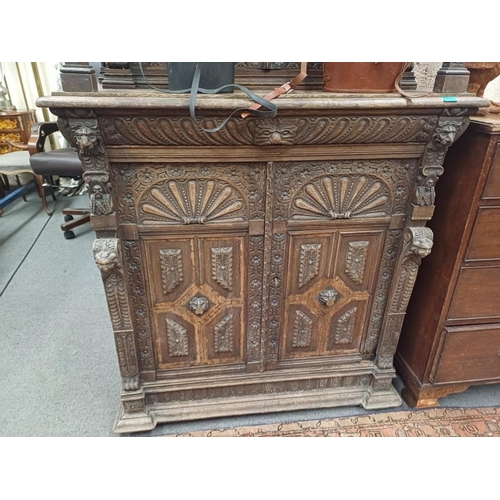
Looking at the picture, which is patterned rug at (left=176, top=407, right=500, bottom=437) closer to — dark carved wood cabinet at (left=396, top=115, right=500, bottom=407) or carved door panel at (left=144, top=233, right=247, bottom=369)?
dark carved wood cabinet at (left=396, top=115, right=500, bottom=407)

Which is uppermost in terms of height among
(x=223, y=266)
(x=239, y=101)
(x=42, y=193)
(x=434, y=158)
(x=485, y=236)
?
(x=239, y=101)

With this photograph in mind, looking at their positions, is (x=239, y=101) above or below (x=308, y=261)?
above

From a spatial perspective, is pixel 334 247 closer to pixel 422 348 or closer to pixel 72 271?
pixel 422 348

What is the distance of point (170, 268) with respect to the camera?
119 cm

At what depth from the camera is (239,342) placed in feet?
4.48

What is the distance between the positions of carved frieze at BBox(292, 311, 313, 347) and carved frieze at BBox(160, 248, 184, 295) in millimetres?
459

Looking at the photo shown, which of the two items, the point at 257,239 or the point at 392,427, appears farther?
the point at 392,427

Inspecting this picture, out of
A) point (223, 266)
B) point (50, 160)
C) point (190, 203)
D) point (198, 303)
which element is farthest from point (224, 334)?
point (50, 160)

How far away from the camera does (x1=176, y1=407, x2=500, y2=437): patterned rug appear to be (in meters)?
1.40

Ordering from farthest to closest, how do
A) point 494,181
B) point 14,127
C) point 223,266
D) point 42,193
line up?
1. point 14,127
2. point 42,193
3. point 223,266
4. point 494,181

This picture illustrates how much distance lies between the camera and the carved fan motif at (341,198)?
1.15 metres

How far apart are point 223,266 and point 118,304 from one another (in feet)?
1.20

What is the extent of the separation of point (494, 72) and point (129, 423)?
1781mm

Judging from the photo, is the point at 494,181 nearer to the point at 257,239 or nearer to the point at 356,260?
the point at 356,260
